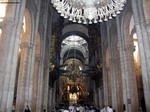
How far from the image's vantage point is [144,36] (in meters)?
9.20

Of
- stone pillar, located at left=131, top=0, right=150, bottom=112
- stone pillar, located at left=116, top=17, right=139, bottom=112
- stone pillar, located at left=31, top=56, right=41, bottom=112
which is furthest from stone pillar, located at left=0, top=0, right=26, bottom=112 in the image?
stone pillar, located at left=116, top=17, right=139, bottom=112

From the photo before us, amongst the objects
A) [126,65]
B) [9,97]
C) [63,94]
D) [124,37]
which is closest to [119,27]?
[124,37]

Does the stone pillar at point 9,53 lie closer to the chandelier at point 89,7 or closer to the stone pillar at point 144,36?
the chandelier at point 89,7

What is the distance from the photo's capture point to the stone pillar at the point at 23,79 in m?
10.3

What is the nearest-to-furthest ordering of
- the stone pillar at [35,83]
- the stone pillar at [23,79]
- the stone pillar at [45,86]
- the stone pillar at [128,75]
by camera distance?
the stone pillar at [23,79]
the stone pillar at [128,75]
the stone pillar at [35,83]
the stone pillar at [45,86]

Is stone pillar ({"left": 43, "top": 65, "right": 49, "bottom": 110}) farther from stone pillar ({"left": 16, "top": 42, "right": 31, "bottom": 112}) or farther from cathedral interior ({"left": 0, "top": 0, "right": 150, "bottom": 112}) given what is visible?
stone pillar ({"left": 16, "top": 42, "right": 31, "bottom": 112})

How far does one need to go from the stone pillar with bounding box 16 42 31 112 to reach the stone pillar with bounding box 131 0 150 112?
259 inches

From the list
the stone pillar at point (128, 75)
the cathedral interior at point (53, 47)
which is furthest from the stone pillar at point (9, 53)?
the stone pillar at point (128, 75)

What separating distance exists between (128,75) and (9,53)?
23.9ft

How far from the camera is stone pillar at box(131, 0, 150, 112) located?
8578mm

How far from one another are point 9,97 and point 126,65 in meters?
7.49

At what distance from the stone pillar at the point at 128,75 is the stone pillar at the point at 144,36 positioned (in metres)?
2.53

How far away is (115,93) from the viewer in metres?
14.1

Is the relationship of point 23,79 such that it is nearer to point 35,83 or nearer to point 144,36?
point 35,83
